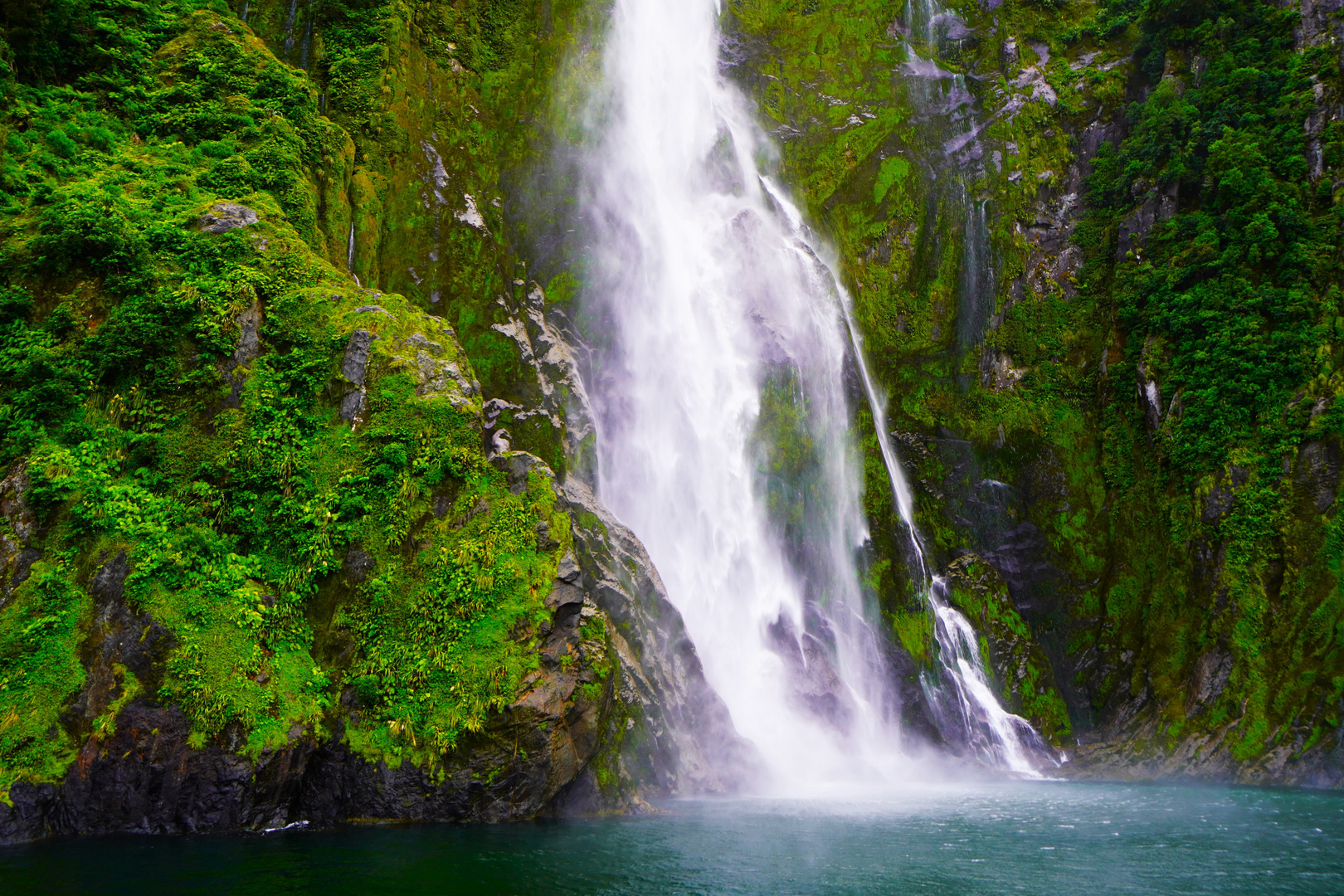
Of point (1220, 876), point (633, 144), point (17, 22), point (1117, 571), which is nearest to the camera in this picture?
point (1220, 876)

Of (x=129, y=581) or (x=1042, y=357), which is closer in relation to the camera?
(x=129, y=581)

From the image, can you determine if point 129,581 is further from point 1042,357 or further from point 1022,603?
point 1042,357

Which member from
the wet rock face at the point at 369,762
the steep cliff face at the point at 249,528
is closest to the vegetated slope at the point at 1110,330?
the wet rock face at the point at 369,762

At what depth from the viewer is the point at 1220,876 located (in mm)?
8438

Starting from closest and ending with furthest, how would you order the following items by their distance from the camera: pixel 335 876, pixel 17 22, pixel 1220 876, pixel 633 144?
pixel 335 876, pixel 1220 876, pixel 17 22, pixel 633 144

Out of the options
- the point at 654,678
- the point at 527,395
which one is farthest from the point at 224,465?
the point at 654,678

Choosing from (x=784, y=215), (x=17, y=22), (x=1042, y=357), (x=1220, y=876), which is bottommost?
(x=1220, y=876)

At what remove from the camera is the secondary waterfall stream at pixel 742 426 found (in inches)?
702

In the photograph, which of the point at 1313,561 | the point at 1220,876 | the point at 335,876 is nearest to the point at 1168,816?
the point at 1220,876

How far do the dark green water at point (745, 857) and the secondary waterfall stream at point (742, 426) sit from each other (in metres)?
5.55

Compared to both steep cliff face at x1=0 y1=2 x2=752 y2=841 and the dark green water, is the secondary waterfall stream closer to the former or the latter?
steep cliff face at x1=0 y1=2 x2=752 y2=841

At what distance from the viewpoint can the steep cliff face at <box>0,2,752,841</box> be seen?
9.31 m

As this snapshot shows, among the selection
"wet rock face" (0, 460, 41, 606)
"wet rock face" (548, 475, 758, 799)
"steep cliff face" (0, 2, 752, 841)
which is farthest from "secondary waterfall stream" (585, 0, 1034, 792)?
"wet rock face" (0, 460, 41, 606)

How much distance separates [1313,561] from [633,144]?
64.4ft
